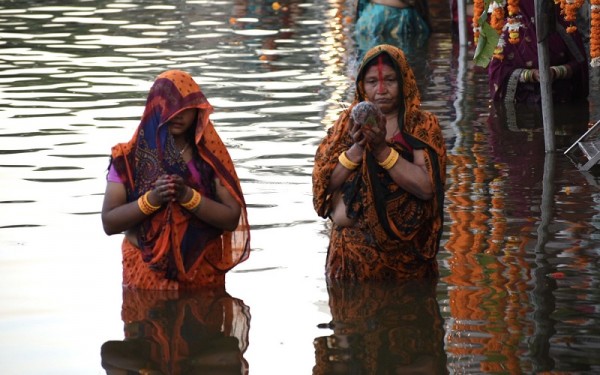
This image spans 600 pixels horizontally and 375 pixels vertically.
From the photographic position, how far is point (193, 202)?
6.21 meters

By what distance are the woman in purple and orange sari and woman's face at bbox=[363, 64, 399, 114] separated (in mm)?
754

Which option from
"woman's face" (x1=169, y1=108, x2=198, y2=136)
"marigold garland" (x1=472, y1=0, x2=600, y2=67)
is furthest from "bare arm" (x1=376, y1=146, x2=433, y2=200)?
"marigold garland" (x1=472, y1=0, x2=600, y2=67)

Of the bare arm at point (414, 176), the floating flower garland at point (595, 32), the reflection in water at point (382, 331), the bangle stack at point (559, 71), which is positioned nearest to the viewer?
the reflection in water at point (382, 331)

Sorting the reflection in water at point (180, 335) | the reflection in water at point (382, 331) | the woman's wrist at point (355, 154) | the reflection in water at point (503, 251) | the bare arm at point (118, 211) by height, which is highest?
the woman's wrist at point (355, 154)

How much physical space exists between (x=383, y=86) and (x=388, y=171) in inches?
15.7

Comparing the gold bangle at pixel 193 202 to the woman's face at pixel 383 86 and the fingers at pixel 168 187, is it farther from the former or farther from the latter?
the woman's face at pixel 383 86

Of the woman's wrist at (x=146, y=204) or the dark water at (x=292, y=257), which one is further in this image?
the woman's wrist at (x=146, y=204)

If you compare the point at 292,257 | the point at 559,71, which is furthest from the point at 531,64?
the point at 292,257

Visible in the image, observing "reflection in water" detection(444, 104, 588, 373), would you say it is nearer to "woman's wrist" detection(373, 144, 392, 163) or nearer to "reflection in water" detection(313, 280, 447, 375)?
"reflection in water" detection(313, 280, 447, 375)

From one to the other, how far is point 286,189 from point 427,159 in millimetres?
3155

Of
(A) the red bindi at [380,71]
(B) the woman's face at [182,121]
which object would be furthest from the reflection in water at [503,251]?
(B) the woman's face at [182,121]

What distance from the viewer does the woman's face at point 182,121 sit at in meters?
6.22

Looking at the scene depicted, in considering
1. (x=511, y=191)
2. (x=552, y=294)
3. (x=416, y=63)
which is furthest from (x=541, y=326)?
(x=416, y=63)

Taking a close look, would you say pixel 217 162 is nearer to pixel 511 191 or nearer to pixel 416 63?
pixel 511 191
